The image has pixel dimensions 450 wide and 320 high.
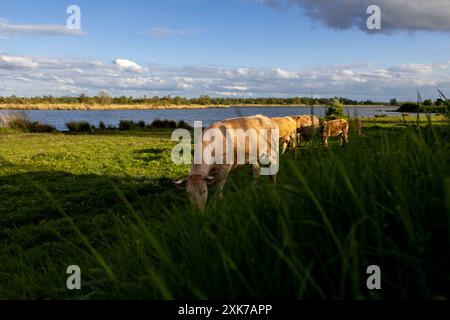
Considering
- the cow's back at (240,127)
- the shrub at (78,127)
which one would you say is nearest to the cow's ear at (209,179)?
the cow's back at (240,127)

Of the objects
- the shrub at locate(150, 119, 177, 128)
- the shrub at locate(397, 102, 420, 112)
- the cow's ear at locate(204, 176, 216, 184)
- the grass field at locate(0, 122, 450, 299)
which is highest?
the shrub at locate(397, 102, 420, 112)

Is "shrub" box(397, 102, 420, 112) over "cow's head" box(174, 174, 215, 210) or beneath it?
over

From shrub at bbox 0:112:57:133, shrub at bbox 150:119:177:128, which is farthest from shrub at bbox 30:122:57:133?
shrub at bbox 150:119:177:128

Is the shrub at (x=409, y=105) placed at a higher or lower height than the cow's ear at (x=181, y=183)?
higher

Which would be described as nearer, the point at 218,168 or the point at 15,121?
the point at 218,168

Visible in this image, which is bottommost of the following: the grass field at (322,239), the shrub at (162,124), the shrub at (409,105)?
the grass field at (322,239)

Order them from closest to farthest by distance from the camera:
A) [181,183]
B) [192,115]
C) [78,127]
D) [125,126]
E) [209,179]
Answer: [209,179] → [181,183] → [78,127] → [125,126] → [192,115]

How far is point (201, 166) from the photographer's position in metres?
9.30

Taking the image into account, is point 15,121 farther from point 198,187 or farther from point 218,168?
point 198,187

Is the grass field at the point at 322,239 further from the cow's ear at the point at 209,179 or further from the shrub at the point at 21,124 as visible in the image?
the shrub at the point at 21,124

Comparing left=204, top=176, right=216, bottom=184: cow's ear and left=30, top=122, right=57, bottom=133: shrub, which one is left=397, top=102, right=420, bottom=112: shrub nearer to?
left=204, top=176, right=216, bottom=184: cow's ear

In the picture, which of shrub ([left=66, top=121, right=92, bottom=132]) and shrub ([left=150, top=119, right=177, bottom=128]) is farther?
Result: shrub ([left=150, top=119, right=177, bottom=128])

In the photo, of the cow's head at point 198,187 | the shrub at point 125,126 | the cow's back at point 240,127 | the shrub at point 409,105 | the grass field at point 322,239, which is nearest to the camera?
the grass field at point 322,239

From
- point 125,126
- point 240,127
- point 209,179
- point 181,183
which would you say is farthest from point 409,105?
point 125,126
